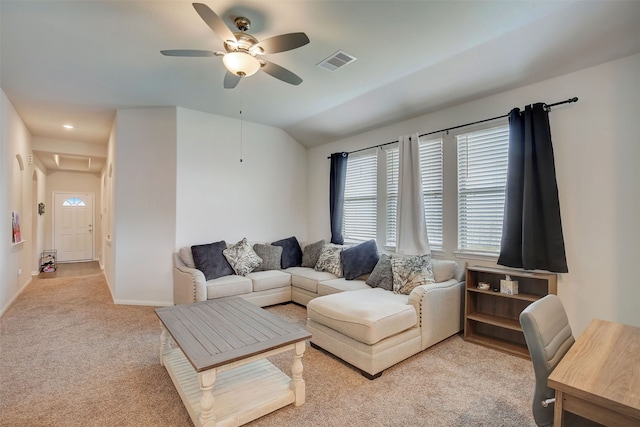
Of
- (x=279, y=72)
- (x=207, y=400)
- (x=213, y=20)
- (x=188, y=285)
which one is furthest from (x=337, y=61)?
(x=188, y=285)

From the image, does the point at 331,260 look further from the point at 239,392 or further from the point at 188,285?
the point at 239,392

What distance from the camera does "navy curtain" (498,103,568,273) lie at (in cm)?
278

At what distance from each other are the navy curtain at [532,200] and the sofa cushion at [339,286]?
157 centimetres

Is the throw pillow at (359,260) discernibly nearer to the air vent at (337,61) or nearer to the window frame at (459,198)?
the window frame at (459,198)

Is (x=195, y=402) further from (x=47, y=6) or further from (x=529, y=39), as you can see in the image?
(x=529, y=39)

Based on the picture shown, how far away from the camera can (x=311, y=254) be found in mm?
4844

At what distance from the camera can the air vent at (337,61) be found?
2.90 meters

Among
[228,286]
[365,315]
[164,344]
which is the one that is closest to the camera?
[365,315]

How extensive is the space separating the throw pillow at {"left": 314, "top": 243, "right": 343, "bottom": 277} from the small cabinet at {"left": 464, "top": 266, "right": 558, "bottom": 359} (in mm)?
1669

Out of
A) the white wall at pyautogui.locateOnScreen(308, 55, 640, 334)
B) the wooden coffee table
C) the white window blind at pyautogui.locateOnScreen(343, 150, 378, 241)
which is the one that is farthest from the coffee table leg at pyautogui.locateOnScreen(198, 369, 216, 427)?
the white window blind at pyautogui.locateOnScreen(343, 150, 378, 241)

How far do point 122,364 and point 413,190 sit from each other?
3.60 m

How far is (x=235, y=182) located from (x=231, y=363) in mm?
3579

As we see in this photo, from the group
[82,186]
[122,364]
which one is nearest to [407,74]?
[122,364]

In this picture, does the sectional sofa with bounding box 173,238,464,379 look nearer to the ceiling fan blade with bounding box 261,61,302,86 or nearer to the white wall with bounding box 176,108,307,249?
the white wall with bounding box 176,108,307,249
